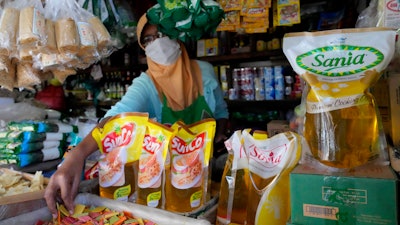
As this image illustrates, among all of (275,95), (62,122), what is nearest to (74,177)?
(62,122)

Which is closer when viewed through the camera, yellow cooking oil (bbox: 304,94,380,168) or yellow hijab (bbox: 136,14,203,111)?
yellow cooking oil (bbox: 304,94,380,168)

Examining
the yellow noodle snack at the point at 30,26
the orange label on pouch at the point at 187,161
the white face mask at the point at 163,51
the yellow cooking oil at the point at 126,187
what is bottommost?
the yellow cooking oil at the point at 126,187

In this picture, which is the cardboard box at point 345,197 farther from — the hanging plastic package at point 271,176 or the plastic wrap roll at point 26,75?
the plastic wrap roll at point 26,75

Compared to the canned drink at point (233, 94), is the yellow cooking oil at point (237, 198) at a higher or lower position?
higher

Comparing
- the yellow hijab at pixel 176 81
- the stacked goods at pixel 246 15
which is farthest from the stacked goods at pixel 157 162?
the stacked goods at pixel 246 15

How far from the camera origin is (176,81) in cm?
162

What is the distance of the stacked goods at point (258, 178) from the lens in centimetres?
72

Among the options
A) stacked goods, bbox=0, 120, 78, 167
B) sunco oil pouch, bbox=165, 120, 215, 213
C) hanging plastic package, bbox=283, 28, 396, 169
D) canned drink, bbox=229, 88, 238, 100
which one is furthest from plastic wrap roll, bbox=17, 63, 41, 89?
canned drink, bbox=229, 88, 238, 100

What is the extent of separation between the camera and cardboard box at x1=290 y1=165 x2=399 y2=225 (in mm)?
535

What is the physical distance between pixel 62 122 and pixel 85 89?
1.22m

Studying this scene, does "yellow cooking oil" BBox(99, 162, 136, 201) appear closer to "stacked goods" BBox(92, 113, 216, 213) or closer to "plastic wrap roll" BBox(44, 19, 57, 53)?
"stacked goods" BBox(92, 113, 216, 213)

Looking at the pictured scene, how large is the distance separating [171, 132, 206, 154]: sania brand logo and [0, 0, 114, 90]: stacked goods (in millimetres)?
762

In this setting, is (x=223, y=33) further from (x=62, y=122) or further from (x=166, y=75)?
(x=62, y=122)

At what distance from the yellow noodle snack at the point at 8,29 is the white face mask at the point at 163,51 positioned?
591mm
